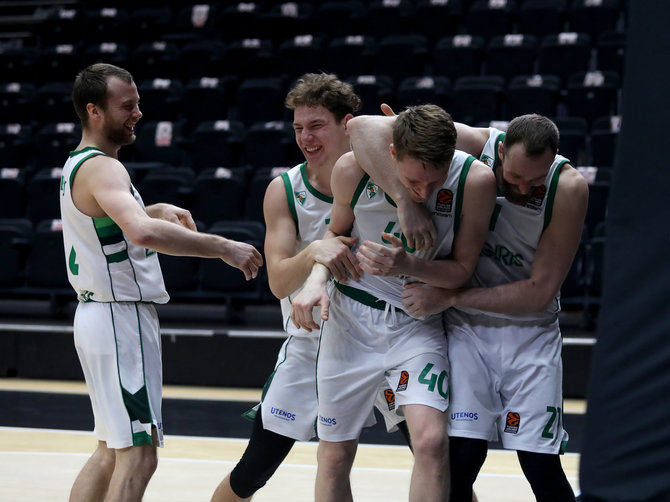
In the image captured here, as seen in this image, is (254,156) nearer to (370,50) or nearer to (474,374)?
(370,50)

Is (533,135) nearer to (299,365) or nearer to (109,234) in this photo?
(299,365)

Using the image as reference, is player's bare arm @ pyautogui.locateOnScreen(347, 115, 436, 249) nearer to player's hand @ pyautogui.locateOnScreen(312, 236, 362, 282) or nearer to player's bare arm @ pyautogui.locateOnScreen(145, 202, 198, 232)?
player's hand @ pyautogui.locateOnScreen(312, 236, 362, 282)

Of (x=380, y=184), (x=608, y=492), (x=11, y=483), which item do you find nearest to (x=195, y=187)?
(x=11, y=483)

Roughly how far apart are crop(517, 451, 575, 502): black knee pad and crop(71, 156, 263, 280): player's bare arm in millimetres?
1207

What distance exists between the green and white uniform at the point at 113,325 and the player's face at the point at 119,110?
0.11m

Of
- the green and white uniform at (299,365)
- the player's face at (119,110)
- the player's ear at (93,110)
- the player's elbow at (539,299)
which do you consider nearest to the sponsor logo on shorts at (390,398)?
the green and white uniform at (299,365)

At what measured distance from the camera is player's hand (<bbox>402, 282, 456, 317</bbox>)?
323 centimetres

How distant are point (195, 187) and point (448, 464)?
19.3ft

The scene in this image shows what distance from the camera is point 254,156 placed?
29.9 ft

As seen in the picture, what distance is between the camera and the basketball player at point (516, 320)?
10.6ft

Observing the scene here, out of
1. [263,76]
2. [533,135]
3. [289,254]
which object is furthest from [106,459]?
[263,76]

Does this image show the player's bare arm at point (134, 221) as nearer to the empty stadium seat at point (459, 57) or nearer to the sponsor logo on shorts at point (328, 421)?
the sponsor logo on shorts at point (328, 421)

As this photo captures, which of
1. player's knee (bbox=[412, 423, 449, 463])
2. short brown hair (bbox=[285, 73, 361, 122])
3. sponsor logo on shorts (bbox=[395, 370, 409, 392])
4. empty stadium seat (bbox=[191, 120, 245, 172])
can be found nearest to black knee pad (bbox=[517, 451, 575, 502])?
player's knee (bbox=[412, 423, 449, 463])

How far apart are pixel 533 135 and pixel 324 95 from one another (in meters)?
0.93
